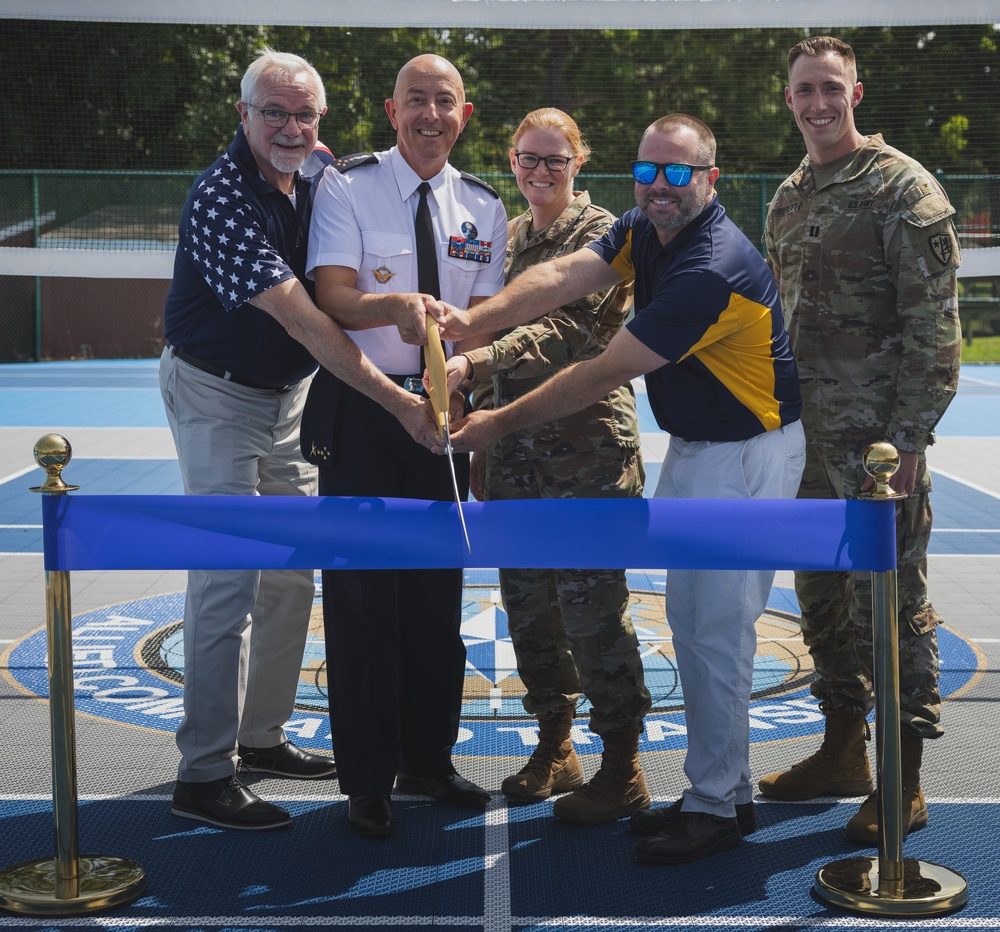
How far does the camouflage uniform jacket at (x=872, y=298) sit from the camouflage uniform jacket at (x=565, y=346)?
0.61m

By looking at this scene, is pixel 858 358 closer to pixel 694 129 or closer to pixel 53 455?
pixel 694 129

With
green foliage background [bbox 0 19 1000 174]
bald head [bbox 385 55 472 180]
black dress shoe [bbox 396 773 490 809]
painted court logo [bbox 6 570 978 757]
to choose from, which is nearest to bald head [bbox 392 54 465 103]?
bald head [bbox 385 55 472 180]

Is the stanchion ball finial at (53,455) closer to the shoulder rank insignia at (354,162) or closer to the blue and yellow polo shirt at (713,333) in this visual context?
the shoulder rank insignia at (354,162)

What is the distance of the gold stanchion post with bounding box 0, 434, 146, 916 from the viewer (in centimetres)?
316

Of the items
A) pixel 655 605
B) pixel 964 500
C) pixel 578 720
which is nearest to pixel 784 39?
pixel 964 500

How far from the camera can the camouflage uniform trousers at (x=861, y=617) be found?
12.3ft

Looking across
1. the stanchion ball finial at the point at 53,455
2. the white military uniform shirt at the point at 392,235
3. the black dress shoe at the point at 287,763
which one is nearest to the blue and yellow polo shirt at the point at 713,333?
the white military uniform shirt at the point at 392,235

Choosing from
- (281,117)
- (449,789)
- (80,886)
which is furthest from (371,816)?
(281,117)

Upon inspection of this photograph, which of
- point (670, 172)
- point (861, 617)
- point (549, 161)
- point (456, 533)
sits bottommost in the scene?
point (861, 617)

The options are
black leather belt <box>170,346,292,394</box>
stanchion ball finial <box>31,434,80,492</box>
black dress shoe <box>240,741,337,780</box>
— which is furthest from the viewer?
black dress shoe <box>240,741,337,780</box>

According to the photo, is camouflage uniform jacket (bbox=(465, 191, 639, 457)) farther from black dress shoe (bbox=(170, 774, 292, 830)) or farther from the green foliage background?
the green foliage background

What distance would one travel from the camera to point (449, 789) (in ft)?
13.0

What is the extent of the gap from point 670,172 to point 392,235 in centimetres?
87

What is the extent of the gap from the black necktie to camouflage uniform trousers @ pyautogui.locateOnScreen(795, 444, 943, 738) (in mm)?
1379
